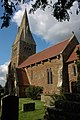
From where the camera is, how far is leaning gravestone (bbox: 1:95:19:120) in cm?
767

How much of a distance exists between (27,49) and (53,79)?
20.4 meters

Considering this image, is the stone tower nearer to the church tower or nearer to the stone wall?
the church tower

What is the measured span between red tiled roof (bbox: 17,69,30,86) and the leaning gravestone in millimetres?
29426

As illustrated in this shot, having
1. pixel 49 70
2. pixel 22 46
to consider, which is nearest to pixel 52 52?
pixel 49 70

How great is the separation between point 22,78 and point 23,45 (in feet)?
43.8

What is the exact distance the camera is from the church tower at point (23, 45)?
4834 centimetres

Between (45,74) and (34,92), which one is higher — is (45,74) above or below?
above

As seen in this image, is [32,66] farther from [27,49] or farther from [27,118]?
[27,118]

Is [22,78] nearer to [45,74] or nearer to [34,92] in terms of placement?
[45,74]

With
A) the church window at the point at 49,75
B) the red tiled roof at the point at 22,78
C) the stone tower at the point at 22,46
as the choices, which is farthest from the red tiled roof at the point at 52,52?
the stone tower at the point at 22,46

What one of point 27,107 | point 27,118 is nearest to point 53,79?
point 27,107

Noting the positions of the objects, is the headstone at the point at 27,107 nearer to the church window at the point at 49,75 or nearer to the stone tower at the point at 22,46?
the church window at the point at 49,75

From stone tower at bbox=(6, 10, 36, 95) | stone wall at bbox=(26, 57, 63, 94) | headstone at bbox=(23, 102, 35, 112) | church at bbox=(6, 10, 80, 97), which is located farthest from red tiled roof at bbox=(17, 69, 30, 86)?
headstone at bbox=(23, 102, 35, 112)

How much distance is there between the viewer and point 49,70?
33.5 meters
